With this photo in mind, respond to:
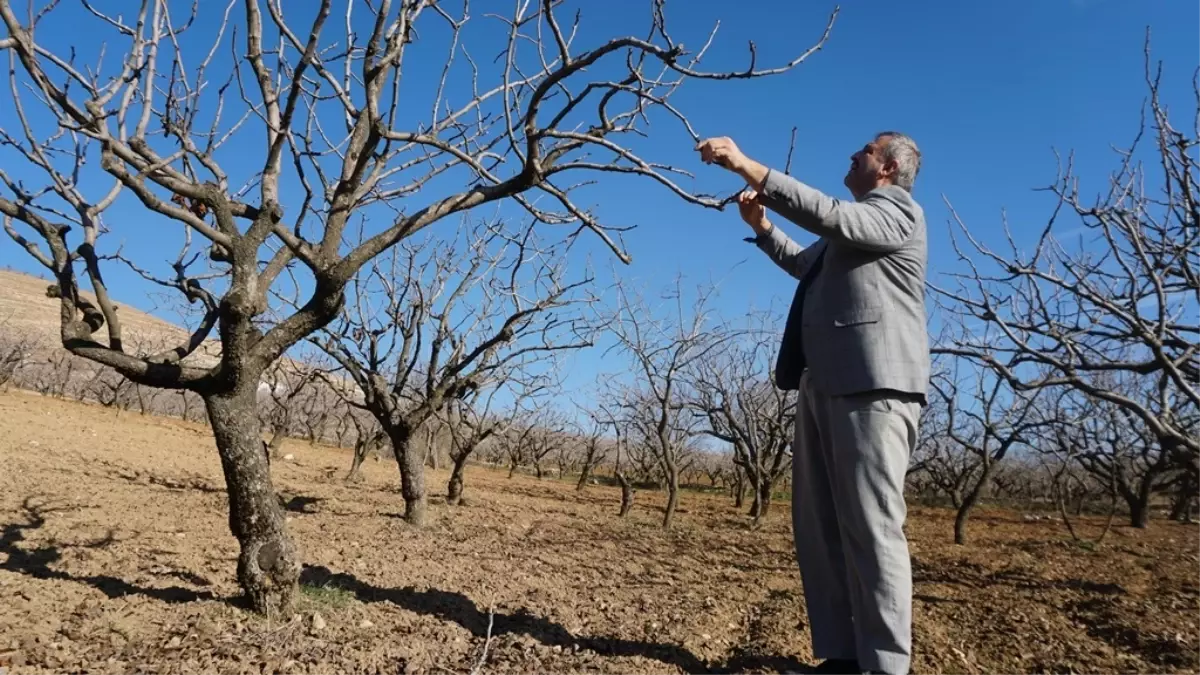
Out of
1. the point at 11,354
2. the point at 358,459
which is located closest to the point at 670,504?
the point at 358,459

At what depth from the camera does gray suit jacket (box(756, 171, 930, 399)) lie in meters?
2.02

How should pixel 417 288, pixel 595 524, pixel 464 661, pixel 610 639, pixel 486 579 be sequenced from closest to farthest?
pixel 464 661, pixel 610 639, pixel 486 579, pixel 417 288, pixel 595 524

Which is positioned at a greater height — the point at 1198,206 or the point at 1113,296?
the point at 1198,206

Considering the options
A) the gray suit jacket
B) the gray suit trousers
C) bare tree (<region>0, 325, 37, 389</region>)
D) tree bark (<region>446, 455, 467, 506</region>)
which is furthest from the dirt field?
bare tree (<region>0, 325, 37, 389</region>)

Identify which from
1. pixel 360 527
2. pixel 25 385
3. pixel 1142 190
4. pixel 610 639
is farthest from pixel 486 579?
pixel 25 385

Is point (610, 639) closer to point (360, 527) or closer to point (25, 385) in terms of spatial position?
point (360, 527)

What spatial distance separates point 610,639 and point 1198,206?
376 cm

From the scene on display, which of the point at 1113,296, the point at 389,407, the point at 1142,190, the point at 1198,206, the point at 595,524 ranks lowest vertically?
the point at 595,524

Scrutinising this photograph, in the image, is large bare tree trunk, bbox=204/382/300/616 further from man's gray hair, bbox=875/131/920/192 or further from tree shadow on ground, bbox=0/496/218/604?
man's gray hair, bbox=875/131/920/192

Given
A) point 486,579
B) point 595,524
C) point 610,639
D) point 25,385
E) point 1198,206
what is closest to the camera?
point 610,639

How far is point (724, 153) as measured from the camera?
2057mm

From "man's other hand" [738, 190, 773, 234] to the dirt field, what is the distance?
1.72 m

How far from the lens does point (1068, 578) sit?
Result: 620 centimetres

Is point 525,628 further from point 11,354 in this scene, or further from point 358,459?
point 11,354
